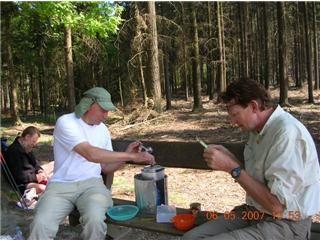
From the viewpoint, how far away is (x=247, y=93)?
273 cm

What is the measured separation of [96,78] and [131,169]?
1026 inches

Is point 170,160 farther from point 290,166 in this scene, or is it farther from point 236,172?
point 290,166

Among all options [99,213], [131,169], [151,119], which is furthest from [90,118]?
[151,119]

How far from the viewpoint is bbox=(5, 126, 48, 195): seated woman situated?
577 centimetres

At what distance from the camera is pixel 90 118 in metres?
3.96

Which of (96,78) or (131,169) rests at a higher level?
(96,78)

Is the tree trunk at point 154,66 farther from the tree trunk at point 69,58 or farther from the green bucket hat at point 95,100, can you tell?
the green bucket hat at point 95,100

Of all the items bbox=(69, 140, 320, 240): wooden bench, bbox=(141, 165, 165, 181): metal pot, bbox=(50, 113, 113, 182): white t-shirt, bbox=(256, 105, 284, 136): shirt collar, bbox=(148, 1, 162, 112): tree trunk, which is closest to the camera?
bbox=(256, 105, 284, 136): shirt collar

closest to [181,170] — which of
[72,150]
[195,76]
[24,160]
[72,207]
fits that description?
[24,160]

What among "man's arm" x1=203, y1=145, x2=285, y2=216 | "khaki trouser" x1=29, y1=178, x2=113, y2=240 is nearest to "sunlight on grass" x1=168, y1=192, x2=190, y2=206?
"khaki trouser" x1=29, y1=178, x2=113, y2=240

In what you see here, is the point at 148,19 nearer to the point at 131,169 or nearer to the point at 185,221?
the point at 131,169

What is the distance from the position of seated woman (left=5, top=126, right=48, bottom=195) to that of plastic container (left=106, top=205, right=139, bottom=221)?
90.2 inches

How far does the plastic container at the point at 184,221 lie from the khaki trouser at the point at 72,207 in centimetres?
63

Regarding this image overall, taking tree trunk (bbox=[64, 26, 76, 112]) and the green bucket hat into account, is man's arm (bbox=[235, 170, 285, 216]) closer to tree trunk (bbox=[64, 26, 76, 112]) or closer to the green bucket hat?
the green bucket hat
